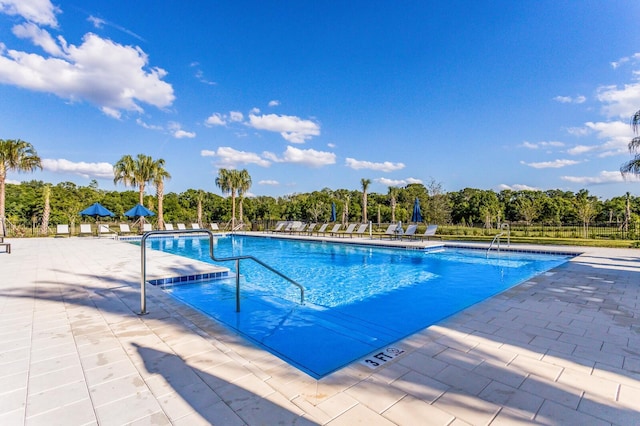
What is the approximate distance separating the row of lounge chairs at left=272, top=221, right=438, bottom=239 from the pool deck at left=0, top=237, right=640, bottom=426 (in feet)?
34.0

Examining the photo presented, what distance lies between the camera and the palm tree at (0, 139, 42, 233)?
16.2 metres

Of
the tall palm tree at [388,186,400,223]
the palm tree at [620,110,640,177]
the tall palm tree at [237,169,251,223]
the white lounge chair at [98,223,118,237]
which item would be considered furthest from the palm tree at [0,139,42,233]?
the palm tree at [620,110,640,177]

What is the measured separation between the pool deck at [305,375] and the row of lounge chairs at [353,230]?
10.4 m

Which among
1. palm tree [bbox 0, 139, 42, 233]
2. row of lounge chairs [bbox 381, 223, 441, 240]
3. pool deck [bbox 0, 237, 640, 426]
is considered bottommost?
pool deck [bbox 0, 237, 640, 426]

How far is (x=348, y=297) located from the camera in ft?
18.4

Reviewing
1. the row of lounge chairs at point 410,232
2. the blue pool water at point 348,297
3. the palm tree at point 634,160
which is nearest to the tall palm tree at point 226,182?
the row of lounge chairs at point 410,232

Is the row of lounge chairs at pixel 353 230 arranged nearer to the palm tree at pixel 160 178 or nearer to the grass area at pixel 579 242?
the grass area at pixel 579 242

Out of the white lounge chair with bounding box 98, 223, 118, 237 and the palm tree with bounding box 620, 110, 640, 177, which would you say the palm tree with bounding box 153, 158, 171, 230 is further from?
the palm tree with bounding box 620, 110, 640, 177

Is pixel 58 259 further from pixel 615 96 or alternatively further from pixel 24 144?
pixel 615 96

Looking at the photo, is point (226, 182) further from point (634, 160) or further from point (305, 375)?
point (305, 375)

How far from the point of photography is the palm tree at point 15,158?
1625 cm

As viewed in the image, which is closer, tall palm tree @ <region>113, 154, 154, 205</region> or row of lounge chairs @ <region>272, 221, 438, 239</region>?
row of lounge chairs @ <region>272, 221, 438, 239</region>

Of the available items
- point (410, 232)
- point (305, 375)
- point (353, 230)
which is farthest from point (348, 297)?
point (353, 230)

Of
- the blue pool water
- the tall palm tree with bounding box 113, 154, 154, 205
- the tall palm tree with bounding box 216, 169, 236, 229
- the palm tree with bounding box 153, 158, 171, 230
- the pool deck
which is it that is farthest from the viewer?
the tall palm tree with bounding box 216, 169, 236, 229
